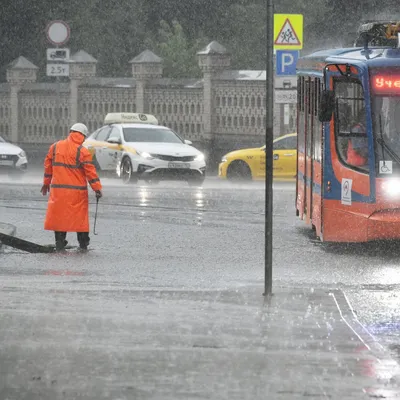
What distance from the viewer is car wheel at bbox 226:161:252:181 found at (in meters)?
34.4

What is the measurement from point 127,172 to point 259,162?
2.95 meters

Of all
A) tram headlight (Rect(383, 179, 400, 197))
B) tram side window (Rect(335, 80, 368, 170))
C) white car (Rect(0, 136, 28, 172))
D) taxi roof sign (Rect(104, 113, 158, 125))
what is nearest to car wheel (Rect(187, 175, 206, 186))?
taxi roof sign (Rect(104, 113, 158, 125))

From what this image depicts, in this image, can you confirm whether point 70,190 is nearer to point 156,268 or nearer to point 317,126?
point 156,268

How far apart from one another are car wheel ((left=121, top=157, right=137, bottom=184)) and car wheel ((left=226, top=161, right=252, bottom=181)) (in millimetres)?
2540

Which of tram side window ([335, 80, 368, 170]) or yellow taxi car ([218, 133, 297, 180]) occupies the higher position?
tram side window ([335, 80, 368, 170])

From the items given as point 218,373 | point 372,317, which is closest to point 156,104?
point 372,317

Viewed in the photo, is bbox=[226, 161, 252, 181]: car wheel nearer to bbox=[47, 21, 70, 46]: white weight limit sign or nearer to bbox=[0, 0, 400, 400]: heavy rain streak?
bbox=[0, 0, 400, 400]: heavy rain streak

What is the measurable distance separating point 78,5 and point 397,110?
140 feet

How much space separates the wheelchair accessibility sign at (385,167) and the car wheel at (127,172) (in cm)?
1505

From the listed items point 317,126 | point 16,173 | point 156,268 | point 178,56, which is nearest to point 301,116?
point 317,126

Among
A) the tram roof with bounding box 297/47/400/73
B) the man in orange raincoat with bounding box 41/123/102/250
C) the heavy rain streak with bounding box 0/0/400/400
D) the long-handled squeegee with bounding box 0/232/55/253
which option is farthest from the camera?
the tram roof with bounding box 297/47/400/73

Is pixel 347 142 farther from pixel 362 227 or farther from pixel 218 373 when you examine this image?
pixel 218 373

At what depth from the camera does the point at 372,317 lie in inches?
471

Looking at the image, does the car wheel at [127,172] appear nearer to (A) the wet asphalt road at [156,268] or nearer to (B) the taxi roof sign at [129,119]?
(B) the taxi roof sign at [129,119]
